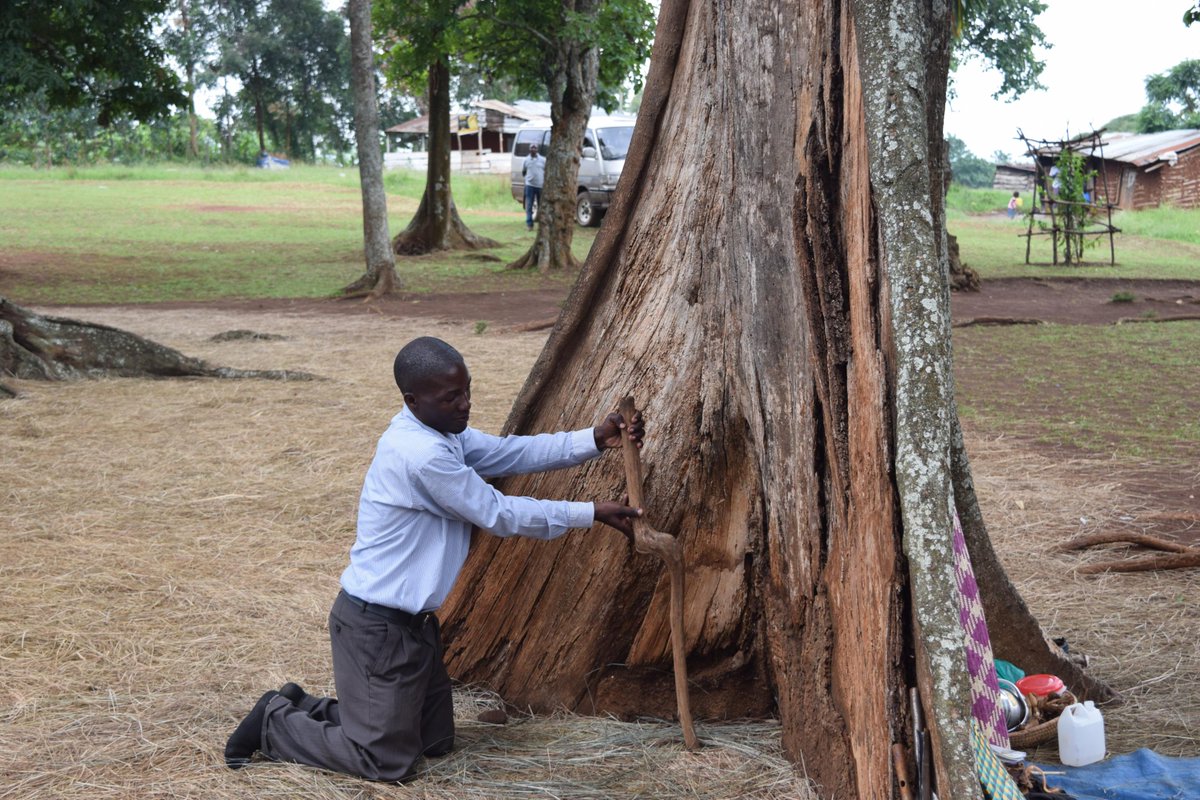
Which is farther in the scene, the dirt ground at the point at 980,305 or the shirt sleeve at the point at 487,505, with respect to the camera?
the dirt ground at the point at 980,305

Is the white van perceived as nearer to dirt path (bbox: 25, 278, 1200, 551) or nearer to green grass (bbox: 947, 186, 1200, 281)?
green grass (bbox: 947, 186, 1200, 281)

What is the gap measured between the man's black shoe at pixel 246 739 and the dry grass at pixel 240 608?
5 cm

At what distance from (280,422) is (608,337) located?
4.24 meters

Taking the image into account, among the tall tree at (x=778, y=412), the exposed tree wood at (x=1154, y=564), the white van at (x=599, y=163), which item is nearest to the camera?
the tall tree at (x=778, y=412)

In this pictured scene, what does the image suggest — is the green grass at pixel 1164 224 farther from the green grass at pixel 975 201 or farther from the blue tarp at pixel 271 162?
the blue tarp at pixel 271 162

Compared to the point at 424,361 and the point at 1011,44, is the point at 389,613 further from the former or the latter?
the point at 1011,44

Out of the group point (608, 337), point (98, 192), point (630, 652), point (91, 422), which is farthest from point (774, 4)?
point (98, 192)

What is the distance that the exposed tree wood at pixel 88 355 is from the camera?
860 centimetres

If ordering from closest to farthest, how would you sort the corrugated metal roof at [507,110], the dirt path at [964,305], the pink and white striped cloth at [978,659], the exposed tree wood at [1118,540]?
1. the pink and white striped cloth at [978,659]
2. the exposed tree wood at [1118,540]
3. the dirt path at [964,305]
4. the corrugated metal roof at [507,110]

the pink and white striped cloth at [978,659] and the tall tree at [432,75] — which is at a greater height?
the tall tree at [432,75]

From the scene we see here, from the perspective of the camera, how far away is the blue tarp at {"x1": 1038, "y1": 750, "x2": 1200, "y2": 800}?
2.92m

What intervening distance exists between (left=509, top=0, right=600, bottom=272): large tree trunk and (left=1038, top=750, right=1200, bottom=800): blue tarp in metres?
13.4

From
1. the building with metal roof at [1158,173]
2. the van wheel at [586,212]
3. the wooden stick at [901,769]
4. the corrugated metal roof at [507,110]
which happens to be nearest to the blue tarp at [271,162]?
the corrugated metal roof at [507,110]

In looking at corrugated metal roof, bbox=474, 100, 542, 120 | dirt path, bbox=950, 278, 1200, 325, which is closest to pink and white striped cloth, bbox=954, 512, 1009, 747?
Result: dirt path, bbox=950, 278, 1200, 325
